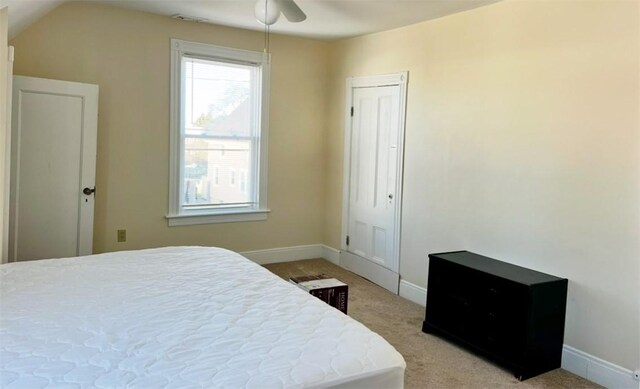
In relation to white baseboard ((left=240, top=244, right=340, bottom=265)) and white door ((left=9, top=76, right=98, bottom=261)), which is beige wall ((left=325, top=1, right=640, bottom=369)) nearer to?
white baseboard ((left=240, top=244, right=340, bottom=265))

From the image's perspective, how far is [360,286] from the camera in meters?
4.62

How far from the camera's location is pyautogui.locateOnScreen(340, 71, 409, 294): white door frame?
172 inches

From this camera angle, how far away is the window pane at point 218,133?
15.3 feet

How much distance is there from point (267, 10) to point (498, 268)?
7.62ft

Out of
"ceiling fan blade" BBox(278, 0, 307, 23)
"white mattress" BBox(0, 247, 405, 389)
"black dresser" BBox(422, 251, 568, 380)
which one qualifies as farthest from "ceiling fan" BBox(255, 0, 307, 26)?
"black dresser" BBox(422, 251, 568, 380)

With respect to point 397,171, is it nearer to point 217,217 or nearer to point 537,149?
point 537,149

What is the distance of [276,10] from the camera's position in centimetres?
319

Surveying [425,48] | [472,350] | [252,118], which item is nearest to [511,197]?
[472,350]

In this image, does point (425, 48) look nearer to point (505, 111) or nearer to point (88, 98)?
point (505, 111)

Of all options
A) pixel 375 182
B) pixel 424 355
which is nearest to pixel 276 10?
pixel 375 182

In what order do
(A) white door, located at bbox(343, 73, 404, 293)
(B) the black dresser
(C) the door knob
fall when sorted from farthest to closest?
(A) white door, located at bbox(343, 73, 404, 293) < (C) the door knob < (B) the black dresser

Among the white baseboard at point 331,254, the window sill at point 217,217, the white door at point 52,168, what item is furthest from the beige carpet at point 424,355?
the white door at point 52,168

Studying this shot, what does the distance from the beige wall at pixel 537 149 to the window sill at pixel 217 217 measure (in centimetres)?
162

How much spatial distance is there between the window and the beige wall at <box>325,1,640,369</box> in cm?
154
